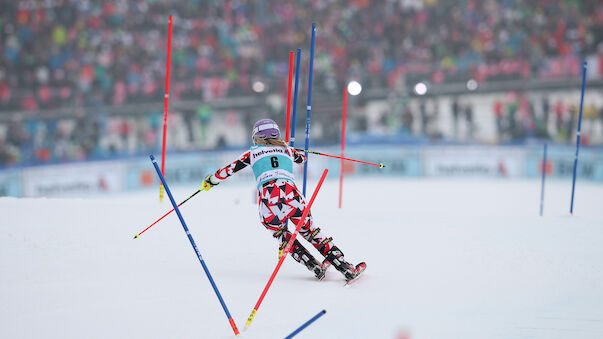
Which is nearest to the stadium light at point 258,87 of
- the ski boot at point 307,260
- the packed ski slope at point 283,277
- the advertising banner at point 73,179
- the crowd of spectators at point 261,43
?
the crowd of spectators at point 261,43

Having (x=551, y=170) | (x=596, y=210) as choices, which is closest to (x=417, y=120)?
(x=551, y=170)

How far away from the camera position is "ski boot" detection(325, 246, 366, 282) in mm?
5547

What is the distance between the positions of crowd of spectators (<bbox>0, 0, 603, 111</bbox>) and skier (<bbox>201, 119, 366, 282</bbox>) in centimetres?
1481

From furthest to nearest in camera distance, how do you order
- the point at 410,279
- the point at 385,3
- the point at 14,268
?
the point at 385,3
the point at 14,268
the point at 410,279

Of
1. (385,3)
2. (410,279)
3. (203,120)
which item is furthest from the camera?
(385,3)

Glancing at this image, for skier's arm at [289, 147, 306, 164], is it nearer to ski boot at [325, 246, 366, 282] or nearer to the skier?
the skier

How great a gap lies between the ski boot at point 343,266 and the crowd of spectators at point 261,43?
15.4 meters

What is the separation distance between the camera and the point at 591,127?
62.4 ft

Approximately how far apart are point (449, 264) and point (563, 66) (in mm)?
16034

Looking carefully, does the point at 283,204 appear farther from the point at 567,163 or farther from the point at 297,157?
the point at 567,163

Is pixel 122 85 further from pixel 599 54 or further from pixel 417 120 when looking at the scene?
pixel 599 54

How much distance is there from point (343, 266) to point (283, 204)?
809mm

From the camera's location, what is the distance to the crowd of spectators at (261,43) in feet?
63.7

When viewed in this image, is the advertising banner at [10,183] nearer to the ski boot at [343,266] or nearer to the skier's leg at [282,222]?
the skier's leg at [282,222]
